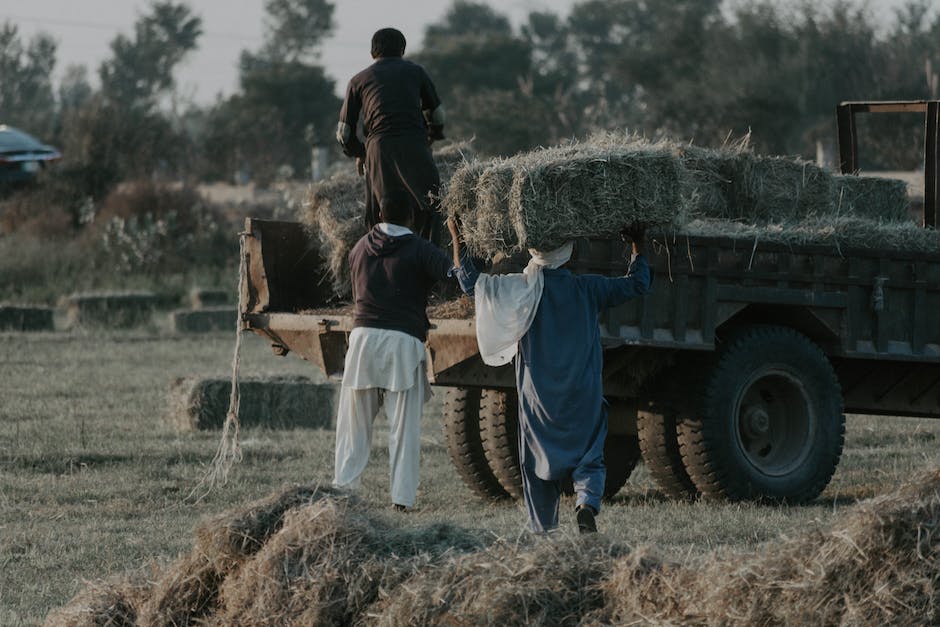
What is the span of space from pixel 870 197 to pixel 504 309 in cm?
512

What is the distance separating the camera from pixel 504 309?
7594 mm

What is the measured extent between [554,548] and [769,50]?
47.7 metres

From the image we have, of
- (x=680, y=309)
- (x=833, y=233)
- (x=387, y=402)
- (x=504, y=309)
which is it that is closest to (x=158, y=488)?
(x=387, y=402)

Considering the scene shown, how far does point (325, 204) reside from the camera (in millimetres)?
10742

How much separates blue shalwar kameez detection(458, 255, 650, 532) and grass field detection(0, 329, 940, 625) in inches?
15.2

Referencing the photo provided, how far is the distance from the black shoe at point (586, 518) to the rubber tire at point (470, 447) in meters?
3.51

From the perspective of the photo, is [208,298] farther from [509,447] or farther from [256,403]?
[509,447]

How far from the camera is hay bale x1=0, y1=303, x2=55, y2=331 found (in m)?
23.3

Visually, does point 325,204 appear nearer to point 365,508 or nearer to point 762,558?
point 365,508

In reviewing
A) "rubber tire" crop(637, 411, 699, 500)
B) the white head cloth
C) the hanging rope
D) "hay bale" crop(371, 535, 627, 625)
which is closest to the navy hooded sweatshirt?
the white head cloth

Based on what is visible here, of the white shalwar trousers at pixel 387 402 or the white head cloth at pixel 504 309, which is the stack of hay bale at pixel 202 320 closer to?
the white shalwar trousers at pixel 387 402

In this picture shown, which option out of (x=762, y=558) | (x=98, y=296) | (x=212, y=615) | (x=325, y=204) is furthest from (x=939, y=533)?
(x=98, y=296)

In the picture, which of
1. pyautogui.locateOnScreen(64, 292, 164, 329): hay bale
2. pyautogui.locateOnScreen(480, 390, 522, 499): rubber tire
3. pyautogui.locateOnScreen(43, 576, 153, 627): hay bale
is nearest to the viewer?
pyautogui.locateOnScreen(43, 576, 153, 627): hay bale

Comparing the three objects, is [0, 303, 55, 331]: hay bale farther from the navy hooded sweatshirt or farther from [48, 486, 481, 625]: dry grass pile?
[48, 486, 481, 625]: dry grass pile
